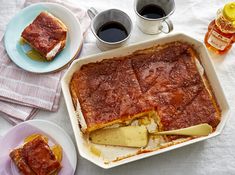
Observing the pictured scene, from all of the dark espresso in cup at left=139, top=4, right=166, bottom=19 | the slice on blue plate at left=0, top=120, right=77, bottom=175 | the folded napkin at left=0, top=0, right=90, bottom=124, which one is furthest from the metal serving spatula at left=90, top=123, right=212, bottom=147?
the dark espresso in cup at left=139, top=4, right=166, bottom=19

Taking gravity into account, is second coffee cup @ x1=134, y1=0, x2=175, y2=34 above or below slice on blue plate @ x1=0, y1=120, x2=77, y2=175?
above

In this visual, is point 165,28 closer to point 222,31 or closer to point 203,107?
point 222,31

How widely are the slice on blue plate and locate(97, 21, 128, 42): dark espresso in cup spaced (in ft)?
1.55

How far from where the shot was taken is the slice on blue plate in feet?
5.61

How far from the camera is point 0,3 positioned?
203 centimetres

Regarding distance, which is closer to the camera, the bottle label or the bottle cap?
the bottle cap

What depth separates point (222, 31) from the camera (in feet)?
5.96

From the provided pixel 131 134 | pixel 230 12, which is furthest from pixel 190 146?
pixel 230 12

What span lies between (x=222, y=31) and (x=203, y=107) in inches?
13.9

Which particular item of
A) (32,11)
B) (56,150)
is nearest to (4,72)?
(32,11)

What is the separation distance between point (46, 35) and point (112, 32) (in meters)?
0.32

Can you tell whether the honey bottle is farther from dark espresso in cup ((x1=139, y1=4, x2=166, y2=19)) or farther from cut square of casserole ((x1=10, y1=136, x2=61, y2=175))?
cut square of casserole ((x1=10, y1=136, x2=61, y2=175))

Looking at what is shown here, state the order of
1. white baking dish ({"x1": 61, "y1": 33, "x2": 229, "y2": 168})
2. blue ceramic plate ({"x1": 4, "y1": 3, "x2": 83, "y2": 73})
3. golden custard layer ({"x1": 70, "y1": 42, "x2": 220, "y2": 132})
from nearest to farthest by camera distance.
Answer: white baking dish ({"x1": 61, "y1": 33, "x2": 229, "y2": 168}) → golden custard layer ({"x1": 70, "y1": 42, "x2": 220, "y2": 132}) → blue ceramic plate ({"x1": 4, "y1": 3, "x2": 83, "y2": 73})

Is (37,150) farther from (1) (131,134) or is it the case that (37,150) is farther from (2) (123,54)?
(2) (123,54)
